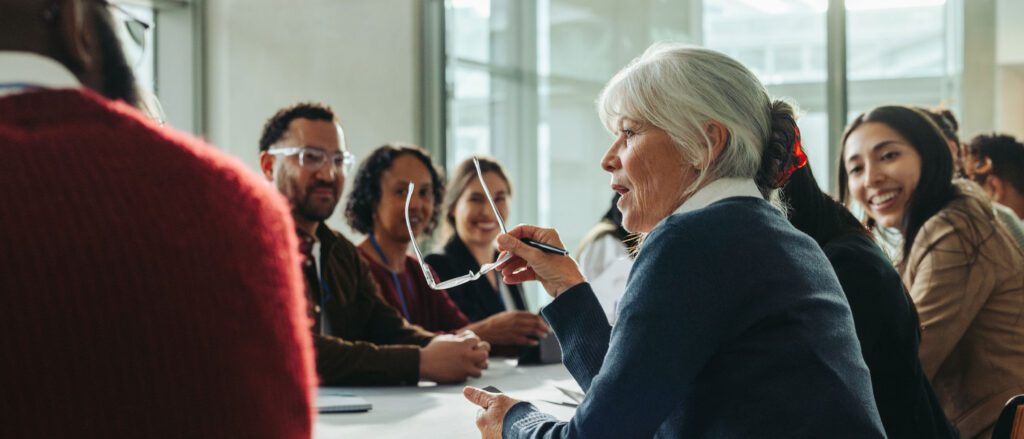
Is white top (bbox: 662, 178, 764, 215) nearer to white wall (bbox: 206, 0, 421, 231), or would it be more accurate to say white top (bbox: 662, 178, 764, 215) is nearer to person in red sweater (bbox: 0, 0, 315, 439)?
person in red sweater (bbox: 0, 0, 315, 439)

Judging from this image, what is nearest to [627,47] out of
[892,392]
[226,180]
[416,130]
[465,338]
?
[416,130]

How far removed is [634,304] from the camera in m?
1.41

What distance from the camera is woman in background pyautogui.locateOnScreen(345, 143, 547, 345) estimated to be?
148 inches

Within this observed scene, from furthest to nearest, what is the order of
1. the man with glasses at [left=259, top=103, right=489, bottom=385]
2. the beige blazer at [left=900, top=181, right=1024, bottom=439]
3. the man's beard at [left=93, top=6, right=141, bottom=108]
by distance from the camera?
the man with glasses at [left=259, top=103, right=489, bottom=385], the beige blazer at [left=900, top=181, right=1024, bottom=439], the man's beard at [left=93, top=6, right=141, bottom=108]

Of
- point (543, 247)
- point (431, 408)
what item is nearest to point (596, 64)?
point (431, 408)

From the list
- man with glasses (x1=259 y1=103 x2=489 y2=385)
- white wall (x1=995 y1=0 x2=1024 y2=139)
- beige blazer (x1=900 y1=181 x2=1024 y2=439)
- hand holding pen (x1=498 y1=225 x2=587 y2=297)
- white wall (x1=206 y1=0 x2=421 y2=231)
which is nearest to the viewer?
hand holding pen (x1=498 y1=225 x2=587 y2=297)

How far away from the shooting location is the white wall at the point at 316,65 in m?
6.34

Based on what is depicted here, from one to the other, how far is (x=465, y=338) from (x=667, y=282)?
4.73 ft

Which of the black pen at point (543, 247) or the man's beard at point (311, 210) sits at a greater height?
the man's beard at point (311, 210)

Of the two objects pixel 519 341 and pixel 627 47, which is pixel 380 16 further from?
pixel 519 341

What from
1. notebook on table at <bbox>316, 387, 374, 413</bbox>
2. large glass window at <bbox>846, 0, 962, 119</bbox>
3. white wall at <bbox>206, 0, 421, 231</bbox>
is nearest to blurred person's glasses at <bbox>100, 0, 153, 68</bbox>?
notebook on table at <bbox>316, 387, 374, 413</bbox>

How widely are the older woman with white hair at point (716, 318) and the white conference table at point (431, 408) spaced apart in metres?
0.42

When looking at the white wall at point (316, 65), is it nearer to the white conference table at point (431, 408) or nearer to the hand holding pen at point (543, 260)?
the white conference table at point (431, 408)

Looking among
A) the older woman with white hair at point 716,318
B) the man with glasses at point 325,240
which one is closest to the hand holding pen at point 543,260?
the older woman with white hair at point 716,318
